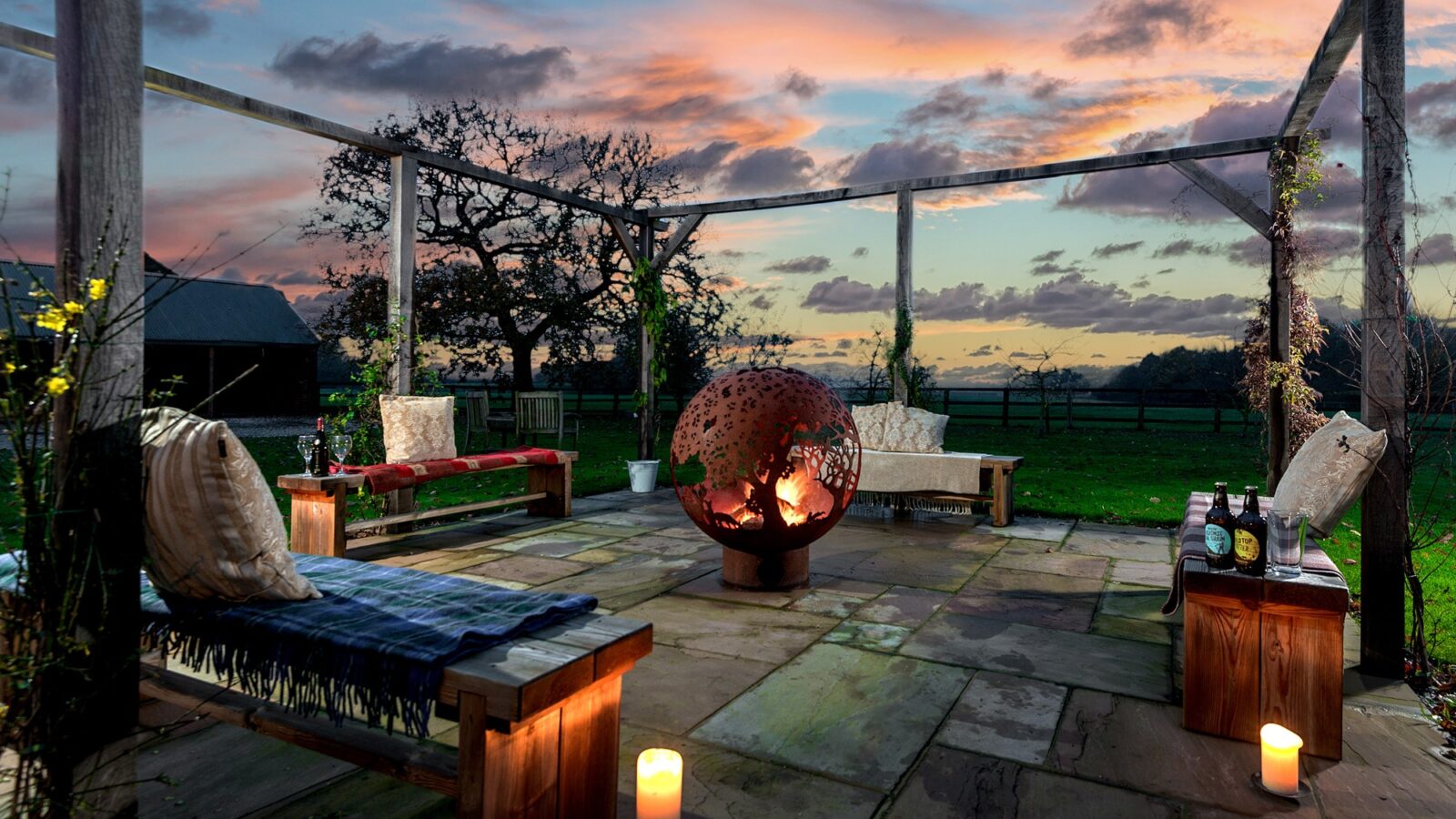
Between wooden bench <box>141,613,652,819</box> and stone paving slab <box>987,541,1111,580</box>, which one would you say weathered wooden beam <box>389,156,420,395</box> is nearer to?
wooden bench <box>141,613,652,819</box>

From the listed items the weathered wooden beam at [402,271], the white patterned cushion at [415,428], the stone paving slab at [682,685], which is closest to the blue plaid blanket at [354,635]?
the stone paving slab at [682,685]

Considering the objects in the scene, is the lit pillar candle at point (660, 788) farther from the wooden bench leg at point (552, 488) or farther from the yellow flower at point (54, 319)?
the wooden bench leg at point (552, 488)

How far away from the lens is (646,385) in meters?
8.54

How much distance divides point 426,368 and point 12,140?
3.33 metres

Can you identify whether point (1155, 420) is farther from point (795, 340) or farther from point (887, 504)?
point (887, 504)

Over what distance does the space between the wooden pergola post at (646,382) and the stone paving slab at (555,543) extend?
2.67 metres

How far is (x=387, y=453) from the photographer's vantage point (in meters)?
5.33

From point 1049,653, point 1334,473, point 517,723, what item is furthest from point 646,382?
point 517,723

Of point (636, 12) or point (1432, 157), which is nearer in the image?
point (1432, 157)

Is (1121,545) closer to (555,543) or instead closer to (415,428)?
(555,543)

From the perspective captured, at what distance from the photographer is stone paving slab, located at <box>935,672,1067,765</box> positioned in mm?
2322

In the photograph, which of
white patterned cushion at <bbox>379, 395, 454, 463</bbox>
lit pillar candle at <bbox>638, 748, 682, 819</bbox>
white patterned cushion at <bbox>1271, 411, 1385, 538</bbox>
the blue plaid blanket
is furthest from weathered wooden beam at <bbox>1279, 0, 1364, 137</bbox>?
white patterned cushion at <bbox>379, 395, 454, 463</bbox>

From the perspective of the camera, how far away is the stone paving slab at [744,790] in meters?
1.95

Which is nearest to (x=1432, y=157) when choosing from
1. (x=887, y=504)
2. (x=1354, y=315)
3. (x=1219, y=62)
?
(x=1354, y=315)
